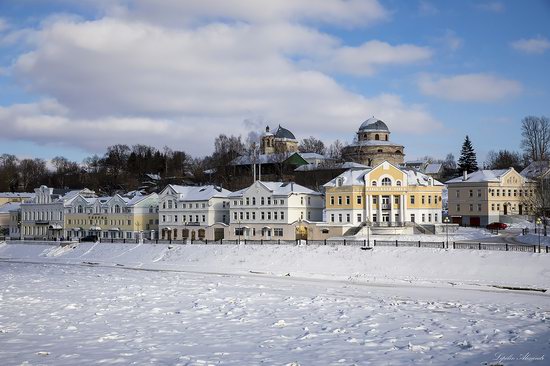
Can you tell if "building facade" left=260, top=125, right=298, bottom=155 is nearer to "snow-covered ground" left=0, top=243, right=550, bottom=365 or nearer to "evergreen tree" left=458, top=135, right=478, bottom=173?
"evergreen tree" left=458, top=135, right=478, bottom=173

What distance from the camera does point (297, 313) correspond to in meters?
25.5

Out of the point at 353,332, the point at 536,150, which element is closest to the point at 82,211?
the point at 536,150

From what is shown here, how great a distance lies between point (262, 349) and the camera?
1822 centimetres

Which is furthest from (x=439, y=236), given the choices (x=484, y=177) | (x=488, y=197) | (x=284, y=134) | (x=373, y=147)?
(x=284, y=134)

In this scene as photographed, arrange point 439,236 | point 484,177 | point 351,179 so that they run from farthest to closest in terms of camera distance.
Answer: point 484,177, point 351,179, point 439,236

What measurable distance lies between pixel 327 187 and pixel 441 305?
43234 millimetres

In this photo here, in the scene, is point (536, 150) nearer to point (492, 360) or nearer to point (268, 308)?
point (268, 308)

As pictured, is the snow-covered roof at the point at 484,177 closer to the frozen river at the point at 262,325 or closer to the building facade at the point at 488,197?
the building facade at the point at 488,197

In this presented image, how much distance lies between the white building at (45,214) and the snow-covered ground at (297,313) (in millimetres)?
49225

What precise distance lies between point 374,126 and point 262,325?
100 meters

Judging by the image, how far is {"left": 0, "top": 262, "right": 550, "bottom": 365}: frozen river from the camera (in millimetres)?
17375

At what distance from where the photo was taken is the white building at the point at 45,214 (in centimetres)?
9481

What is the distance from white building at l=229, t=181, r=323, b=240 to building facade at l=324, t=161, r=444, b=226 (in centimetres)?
444

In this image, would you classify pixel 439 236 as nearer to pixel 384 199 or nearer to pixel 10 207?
pixel 384 199
